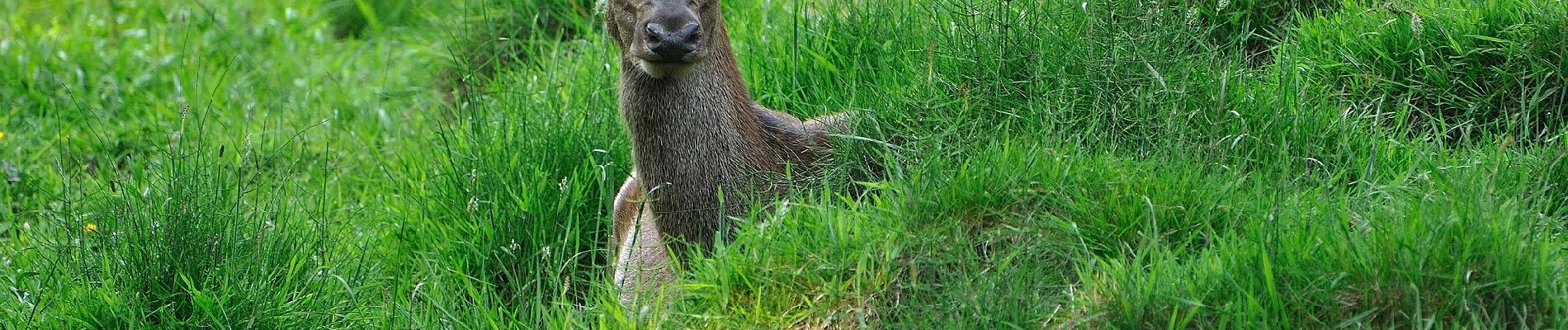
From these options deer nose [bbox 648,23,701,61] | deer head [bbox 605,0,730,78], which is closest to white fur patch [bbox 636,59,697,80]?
deer head [bbox 605,0,730,78]

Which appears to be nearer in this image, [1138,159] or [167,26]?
[1138,159]

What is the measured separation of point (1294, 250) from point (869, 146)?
4.39 feet

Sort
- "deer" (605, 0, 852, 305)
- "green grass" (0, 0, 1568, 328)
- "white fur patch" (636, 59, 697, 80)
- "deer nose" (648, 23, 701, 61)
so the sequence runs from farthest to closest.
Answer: "deer" (605, 0, 852, 305), "white fur patch" (636, 59, 697, 80), "deer nose" (648, 23, 701, 61), "green grass" (0, 0, 1568, 328)

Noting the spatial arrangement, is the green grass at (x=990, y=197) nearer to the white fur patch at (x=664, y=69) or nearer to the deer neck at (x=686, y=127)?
the deer neck at (x=686, y=127)

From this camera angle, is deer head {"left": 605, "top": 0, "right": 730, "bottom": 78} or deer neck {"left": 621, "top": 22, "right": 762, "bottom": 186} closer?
deer head {"left": 605, "top": 0, "right": 730, "bottom": 78}

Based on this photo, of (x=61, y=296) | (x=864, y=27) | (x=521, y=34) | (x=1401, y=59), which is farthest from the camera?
(x=521, y=34)

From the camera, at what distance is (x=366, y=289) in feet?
14.8

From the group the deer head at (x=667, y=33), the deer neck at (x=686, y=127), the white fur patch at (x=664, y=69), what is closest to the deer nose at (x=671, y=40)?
the deer head at (x=667, y=33)

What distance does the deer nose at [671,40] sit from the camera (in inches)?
159

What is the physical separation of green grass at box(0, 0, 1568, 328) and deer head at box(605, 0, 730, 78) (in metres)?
0.45

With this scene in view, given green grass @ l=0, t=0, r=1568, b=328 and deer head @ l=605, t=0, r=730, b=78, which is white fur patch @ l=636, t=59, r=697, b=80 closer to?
deer head @ l=605, t=0, r=730, b=78

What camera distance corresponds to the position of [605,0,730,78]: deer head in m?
4.04

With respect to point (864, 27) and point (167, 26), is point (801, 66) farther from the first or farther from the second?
point (167, 26)

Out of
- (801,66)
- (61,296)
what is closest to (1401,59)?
(801,66)
